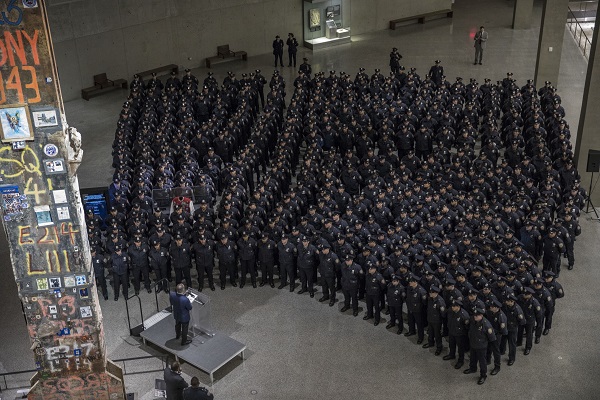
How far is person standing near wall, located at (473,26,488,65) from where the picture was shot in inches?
1164

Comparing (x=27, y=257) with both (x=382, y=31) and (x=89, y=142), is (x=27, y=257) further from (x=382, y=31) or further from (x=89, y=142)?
(x=382, y=31)

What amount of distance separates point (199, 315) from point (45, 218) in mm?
4520

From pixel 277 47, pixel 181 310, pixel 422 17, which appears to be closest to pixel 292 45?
pixel 277 47

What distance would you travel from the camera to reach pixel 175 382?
13047 mm

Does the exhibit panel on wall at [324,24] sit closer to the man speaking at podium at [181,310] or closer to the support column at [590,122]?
the support column at [590,122]

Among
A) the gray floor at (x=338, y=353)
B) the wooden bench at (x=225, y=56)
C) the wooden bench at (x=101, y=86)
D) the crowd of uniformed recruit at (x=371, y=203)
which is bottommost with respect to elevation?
the gray floor at (x=338, y=353)

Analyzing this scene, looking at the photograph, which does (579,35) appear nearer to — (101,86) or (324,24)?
(324,24)

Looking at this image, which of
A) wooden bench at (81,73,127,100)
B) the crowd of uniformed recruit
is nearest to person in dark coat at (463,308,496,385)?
the crowd of uniformed recruit

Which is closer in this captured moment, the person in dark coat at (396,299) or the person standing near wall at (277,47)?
the person in dark coat at (396,299)

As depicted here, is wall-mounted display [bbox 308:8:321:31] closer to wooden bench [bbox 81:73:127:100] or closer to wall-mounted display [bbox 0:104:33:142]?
wooden bench [bbox 81:73:127:100]

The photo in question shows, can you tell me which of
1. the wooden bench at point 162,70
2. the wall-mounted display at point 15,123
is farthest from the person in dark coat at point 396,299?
the wooden bench at point 162,70

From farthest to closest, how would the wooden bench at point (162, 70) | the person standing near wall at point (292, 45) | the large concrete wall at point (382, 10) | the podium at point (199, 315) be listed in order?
the large concrete wall at point (382, 10) < the person standing near wall at point (292, 45) < the wooden bench at point (162, 70) < the podium at point (199, 315)

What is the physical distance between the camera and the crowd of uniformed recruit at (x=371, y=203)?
49.6ft

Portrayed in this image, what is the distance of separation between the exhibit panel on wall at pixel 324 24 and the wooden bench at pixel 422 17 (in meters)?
2.49
